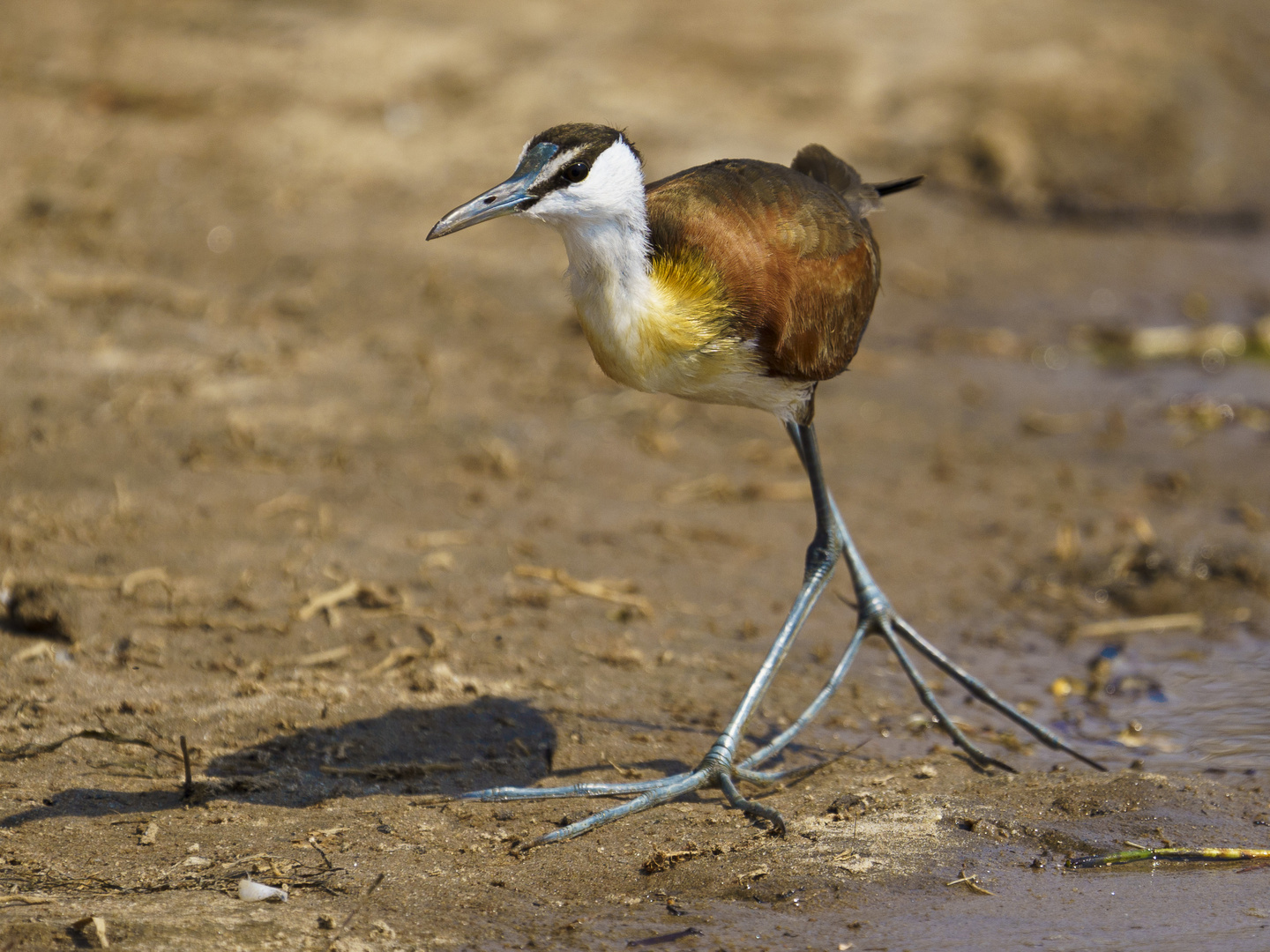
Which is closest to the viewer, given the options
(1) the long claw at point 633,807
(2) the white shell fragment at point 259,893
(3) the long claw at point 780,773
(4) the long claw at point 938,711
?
(2) the white shell fragment at point 259,893

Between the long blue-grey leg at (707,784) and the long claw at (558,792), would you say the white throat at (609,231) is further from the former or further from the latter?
the long claw at (558,792)

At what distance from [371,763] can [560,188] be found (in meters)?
1.68

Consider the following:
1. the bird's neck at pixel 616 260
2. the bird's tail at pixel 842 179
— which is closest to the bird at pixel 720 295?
the bird's neck at pixel 616 260

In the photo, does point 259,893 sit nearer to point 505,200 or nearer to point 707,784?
point 707,784

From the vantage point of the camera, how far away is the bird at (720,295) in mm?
3180

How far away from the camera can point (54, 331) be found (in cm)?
600

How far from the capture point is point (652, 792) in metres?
3.46

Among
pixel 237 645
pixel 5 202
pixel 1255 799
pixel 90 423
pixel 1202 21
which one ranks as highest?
pixel 1202 21

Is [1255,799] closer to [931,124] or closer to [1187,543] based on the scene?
[1187,543]

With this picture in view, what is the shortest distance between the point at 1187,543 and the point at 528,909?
11.8ft

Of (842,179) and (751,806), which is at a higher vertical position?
(842,179)

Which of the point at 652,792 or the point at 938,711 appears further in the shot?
the point at 938,711

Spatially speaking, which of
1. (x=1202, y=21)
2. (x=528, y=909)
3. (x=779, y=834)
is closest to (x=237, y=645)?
(x=528, y=909)

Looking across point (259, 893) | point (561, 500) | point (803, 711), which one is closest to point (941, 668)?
point (803, 711)
